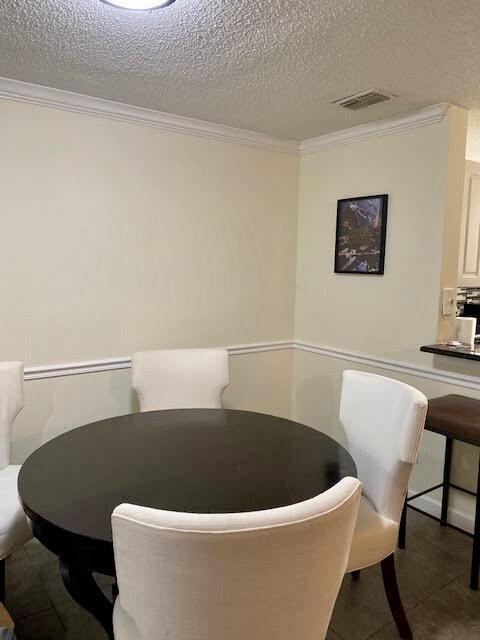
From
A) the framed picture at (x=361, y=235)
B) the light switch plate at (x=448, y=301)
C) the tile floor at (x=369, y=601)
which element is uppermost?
the framed picture at (x=361, y=235)

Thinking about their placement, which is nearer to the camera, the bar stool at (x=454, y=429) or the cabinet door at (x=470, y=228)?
the bar stool at (x=454, y=429)

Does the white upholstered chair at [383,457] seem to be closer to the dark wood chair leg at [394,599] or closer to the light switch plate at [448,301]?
the dark wood chair leg at [394,599]

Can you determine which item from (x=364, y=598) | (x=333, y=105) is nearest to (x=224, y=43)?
(x=333, y=105)

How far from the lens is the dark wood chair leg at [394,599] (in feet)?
6.12

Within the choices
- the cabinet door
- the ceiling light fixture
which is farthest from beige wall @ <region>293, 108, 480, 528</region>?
the ceiling light fixture

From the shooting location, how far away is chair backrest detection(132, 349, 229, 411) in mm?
2609

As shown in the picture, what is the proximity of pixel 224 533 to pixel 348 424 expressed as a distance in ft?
4.34

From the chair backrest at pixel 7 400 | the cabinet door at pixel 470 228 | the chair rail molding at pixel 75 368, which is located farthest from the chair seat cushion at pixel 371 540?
the cabinet door at pixel 470 228

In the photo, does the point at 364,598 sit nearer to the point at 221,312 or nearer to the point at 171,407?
the point at 171,407

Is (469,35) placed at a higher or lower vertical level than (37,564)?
higher

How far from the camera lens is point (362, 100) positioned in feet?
8.46

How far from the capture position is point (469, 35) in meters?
1.83

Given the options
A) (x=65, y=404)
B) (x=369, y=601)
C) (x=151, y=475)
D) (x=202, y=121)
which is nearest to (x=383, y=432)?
(x=369, y=601)

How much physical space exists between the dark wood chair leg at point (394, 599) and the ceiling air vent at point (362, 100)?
2.17 metres
